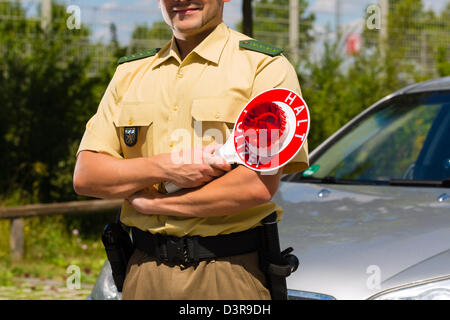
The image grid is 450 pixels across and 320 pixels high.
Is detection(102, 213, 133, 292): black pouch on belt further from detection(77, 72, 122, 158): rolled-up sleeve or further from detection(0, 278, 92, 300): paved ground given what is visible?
detection(0, 278, 92, 300): paved ground

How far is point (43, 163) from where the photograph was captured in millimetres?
7047

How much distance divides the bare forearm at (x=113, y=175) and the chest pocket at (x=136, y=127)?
3.1 inches

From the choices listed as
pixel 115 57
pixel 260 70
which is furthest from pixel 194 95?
pixel 115 57

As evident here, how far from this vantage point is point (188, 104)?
80.7 inches

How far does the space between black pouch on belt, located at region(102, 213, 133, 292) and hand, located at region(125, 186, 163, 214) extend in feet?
0.54

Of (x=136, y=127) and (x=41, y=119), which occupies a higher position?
(x=136, y=127)

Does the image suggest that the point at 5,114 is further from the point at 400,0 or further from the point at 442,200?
the point at 400,0

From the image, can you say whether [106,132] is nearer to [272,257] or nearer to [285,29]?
[272,257]

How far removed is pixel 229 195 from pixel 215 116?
0.79ft

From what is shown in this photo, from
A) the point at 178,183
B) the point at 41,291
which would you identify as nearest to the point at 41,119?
the point at 41,291

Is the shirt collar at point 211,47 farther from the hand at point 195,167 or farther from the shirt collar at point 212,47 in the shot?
the hand at point 195,167

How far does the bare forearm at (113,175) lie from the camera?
2006 mm

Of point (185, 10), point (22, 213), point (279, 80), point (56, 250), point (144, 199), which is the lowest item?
point (56, 250)

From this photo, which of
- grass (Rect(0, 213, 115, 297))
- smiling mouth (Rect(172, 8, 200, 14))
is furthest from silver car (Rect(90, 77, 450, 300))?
grass (Rect(0, 213, 115, 297))
